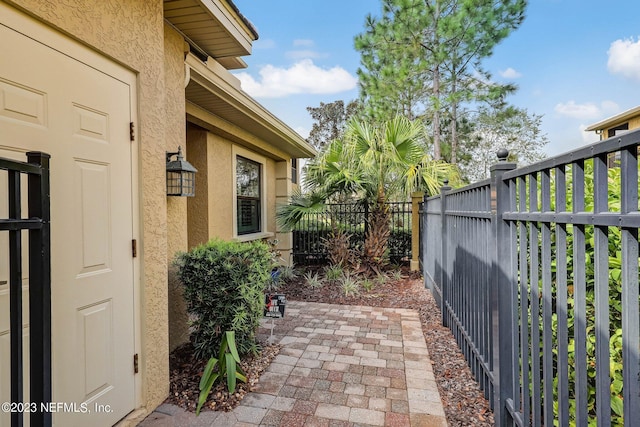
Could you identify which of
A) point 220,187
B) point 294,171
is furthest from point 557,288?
point 294,171

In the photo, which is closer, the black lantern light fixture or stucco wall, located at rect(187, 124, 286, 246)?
the black lantern light fixture

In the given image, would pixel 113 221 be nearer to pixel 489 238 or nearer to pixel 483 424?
pixel 489 238

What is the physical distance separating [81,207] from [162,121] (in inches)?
40.9

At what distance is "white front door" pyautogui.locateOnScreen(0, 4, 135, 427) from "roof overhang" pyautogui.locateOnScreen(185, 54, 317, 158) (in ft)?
5.05

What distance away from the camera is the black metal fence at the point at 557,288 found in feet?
3.24

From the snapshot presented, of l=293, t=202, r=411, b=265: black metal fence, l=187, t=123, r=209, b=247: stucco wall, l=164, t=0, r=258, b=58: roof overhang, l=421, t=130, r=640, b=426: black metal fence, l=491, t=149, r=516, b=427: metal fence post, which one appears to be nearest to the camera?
l=421, t=130, r=640, b=426: black metal fence

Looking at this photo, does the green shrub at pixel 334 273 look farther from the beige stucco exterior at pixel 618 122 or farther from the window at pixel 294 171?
the beige stucco exterior at pixel 618 122

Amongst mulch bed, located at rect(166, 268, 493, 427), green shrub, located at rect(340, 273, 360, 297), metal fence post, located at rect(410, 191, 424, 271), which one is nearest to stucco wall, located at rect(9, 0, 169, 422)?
mulch bed, located at rect(166, 268, 493, 427)

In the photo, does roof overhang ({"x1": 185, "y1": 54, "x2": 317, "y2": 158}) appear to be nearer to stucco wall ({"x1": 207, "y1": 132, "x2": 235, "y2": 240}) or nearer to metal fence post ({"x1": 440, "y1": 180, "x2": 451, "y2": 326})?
stucco wall ({"x1": 207, "y1": 132, "x2": 235, "y2": 240})

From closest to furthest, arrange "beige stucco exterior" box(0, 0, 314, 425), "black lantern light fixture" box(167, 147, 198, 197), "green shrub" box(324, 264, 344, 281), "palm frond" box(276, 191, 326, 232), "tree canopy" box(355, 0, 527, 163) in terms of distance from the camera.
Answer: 1. "beige stucco exterior" box(0, 0, 314, 425)
2. "black lantern light fixture" box(167, 147, 198, 197)
3. "green shrub" box(324, 264, 344, 281)
4. "palm frond" box(276, 191, 326, 232)
5. "tree canopy" box(355, 0, 527, 163)

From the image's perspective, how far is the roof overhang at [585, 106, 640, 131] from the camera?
36.2ft

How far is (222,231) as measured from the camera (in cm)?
560

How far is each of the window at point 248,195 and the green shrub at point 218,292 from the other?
128 inches

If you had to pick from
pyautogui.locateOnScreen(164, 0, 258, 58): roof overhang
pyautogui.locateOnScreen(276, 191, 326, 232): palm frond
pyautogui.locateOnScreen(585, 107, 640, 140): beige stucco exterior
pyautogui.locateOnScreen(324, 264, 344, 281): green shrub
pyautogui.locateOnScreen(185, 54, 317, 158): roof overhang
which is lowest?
pyautogui.locateOnScreen(324, 264, 344, 281): green shrub
